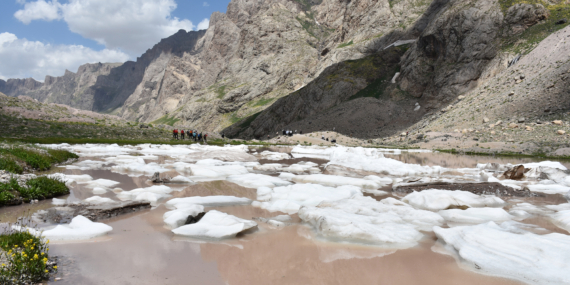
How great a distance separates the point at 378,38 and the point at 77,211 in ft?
379

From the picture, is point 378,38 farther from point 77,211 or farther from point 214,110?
point 77,211

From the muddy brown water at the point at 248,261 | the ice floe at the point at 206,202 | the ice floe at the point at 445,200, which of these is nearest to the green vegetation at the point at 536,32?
the ice floe at the point at 445,200

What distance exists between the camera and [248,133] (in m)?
108

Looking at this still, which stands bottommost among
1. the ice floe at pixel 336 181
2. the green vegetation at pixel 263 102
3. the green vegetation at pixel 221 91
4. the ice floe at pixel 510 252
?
the ice floe at pixel 336 181

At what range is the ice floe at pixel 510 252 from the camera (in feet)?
15.9

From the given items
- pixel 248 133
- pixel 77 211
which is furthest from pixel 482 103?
pixel 248 133

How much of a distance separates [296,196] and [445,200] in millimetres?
4860

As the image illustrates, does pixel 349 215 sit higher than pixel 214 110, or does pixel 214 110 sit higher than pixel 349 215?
pixel 214 110

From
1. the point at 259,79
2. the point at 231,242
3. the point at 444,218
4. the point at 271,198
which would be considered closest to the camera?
the point at 231,242

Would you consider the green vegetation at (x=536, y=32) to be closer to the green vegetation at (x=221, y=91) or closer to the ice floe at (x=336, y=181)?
the ice floe at (x=336, y=181)

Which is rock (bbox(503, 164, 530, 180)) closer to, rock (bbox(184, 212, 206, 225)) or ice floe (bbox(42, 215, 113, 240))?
rock (bbox(184, 212, 206, 225))

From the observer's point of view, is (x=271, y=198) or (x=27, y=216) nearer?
(x=27, y=216)

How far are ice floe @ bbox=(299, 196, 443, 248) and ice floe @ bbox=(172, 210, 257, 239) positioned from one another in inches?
67.6

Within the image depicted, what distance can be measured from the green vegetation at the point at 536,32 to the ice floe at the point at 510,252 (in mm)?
69471
